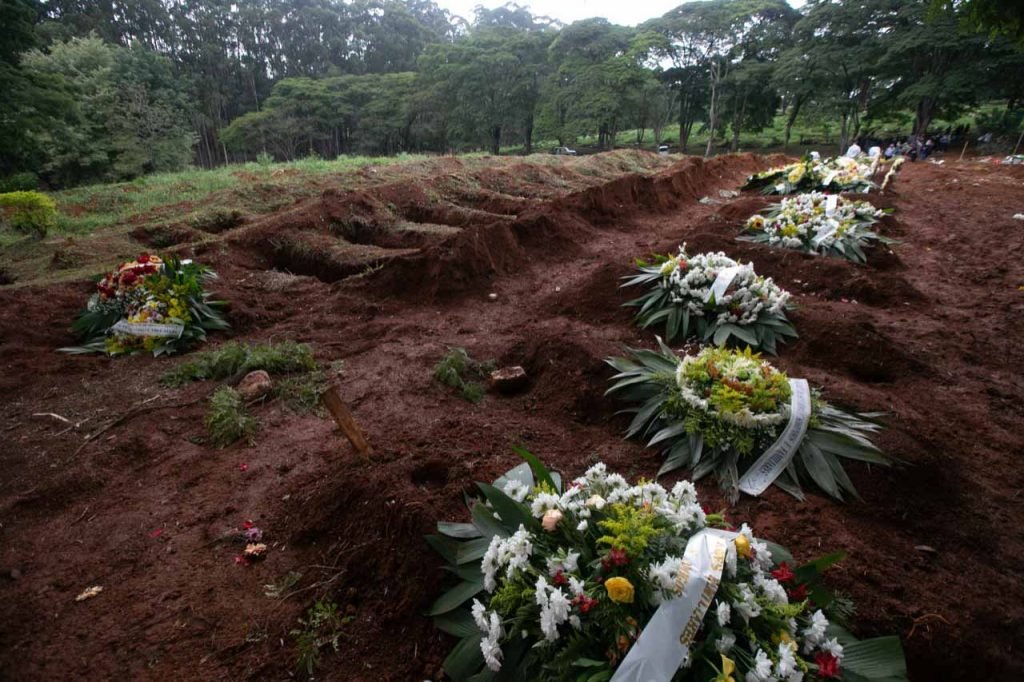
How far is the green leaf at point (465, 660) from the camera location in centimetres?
158

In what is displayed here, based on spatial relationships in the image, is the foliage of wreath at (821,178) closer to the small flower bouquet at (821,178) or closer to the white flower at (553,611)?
the small flower bouquet at (821,178)

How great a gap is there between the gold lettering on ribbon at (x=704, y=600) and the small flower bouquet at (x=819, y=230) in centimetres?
576

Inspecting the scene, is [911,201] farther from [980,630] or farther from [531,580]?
[531,580]

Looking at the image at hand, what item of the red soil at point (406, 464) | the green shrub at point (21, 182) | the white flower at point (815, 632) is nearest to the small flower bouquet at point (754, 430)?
the red soil at point (406, 464)

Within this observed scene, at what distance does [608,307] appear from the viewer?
15.9 feet

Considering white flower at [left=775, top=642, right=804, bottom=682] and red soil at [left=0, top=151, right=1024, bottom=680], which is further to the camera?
red soil at [left=0, top=151, right=1024, bottom=680]

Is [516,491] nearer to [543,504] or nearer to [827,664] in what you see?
[543,504]

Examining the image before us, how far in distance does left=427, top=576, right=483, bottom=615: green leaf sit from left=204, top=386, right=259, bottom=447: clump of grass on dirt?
191cm

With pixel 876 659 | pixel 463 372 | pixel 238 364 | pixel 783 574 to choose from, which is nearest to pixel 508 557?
pixel 783 574

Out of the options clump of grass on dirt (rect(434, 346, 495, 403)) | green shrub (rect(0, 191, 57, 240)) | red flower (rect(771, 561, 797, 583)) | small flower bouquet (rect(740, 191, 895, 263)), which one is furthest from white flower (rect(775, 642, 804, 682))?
green shrub (rect(0, 191, 57, 240))

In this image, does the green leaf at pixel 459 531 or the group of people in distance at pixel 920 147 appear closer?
the green leaf at pixel 459 531

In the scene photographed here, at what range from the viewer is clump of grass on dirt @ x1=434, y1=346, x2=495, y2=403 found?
3533 millimetres

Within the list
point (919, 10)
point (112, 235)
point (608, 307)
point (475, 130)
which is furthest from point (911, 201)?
point (475, 130)

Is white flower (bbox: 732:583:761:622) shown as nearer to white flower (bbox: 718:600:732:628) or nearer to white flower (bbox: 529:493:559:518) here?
white flower (bbox: 718:600:732:628)
